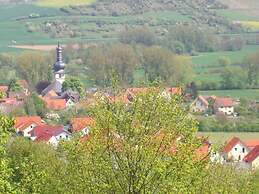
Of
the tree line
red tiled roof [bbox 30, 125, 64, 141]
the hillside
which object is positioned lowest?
the hillside

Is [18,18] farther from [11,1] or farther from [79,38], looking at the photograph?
[11,1]

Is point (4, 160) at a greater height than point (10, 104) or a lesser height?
greater

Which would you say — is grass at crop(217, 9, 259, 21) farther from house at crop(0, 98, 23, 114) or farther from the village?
house at crop(0, 98, 23, 114)

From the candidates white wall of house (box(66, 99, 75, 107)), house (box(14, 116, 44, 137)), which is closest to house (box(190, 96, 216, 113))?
white wall of house (box(66, 99, 75, 107))

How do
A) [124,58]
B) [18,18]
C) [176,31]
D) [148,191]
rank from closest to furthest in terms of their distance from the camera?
[148,191], [124,58], [176,31], [18,18]

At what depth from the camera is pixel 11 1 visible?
196 m

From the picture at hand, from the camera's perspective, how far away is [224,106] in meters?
76.9

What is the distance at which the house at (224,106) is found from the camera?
7646cm

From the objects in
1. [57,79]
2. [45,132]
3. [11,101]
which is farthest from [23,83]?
[45,132]

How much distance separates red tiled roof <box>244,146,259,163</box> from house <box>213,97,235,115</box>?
23610 millimetres

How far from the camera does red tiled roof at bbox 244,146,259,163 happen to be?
50.2m

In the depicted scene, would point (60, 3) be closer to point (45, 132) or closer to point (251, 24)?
point (251, 24)

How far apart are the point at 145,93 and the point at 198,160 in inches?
67.3

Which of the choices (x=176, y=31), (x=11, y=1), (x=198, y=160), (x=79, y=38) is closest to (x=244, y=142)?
(x=198, y=160)
